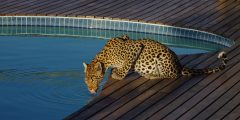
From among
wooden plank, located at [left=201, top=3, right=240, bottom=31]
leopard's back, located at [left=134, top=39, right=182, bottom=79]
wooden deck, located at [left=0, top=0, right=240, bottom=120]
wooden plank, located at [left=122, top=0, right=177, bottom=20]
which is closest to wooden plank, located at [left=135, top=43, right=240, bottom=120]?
wooden deck, located at [left=0, top=0, right=240, bottom=120]

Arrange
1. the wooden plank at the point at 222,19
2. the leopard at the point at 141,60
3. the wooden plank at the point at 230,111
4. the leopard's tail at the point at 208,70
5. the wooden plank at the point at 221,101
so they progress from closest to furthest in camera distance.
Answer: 1. the wooden plank at the point at 230,111
2. the wooden plank at the point at 221,101
3. the leopard at the point at 141,60
4. the leopard's tail at the point at 208,70
5. the wooden plank at the point at 222,19

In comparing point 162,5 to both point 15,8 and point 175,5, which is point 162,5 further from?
point 15,8

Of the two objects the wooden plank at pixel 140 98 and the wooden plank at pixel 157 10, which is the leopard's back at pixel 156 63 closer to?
the wooden plank at pixel 140 98

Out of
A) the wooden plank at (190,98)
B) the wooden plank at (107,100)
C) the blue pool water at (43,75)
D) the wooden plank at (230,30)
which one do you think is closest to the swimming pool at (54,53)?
→ the blue pool water at (43,75)

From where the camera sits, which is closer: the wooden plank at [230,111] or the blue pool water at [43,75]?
the wooden plank at [230,111]

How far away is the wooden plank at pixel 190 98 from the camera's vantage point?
30.6 ft

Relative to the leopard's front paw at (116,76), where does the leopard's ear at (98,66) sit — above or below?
above

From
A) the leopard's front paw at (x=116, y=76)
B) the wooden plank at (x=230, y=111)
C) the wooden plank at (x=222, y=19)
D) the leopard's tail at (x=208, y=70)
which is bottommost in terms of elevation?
the wooden plank at (x=230, y=111)

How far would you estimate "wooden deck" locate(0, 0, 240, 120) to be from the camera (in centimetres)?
937

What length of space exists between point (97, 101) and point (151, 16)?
4765 millimetres

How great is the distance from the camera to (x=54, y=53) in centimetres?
1290

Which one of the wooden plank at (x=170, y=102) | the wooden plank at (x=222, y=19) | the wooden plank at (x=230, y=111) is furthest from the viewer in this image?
the wooden plank at (x=222, y=19)

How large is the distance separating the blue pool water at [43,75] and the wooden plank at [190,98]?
4.50ft

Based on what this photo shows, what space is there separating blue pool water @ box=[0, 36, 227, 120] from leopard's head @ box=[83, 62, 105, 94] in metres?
0.32
